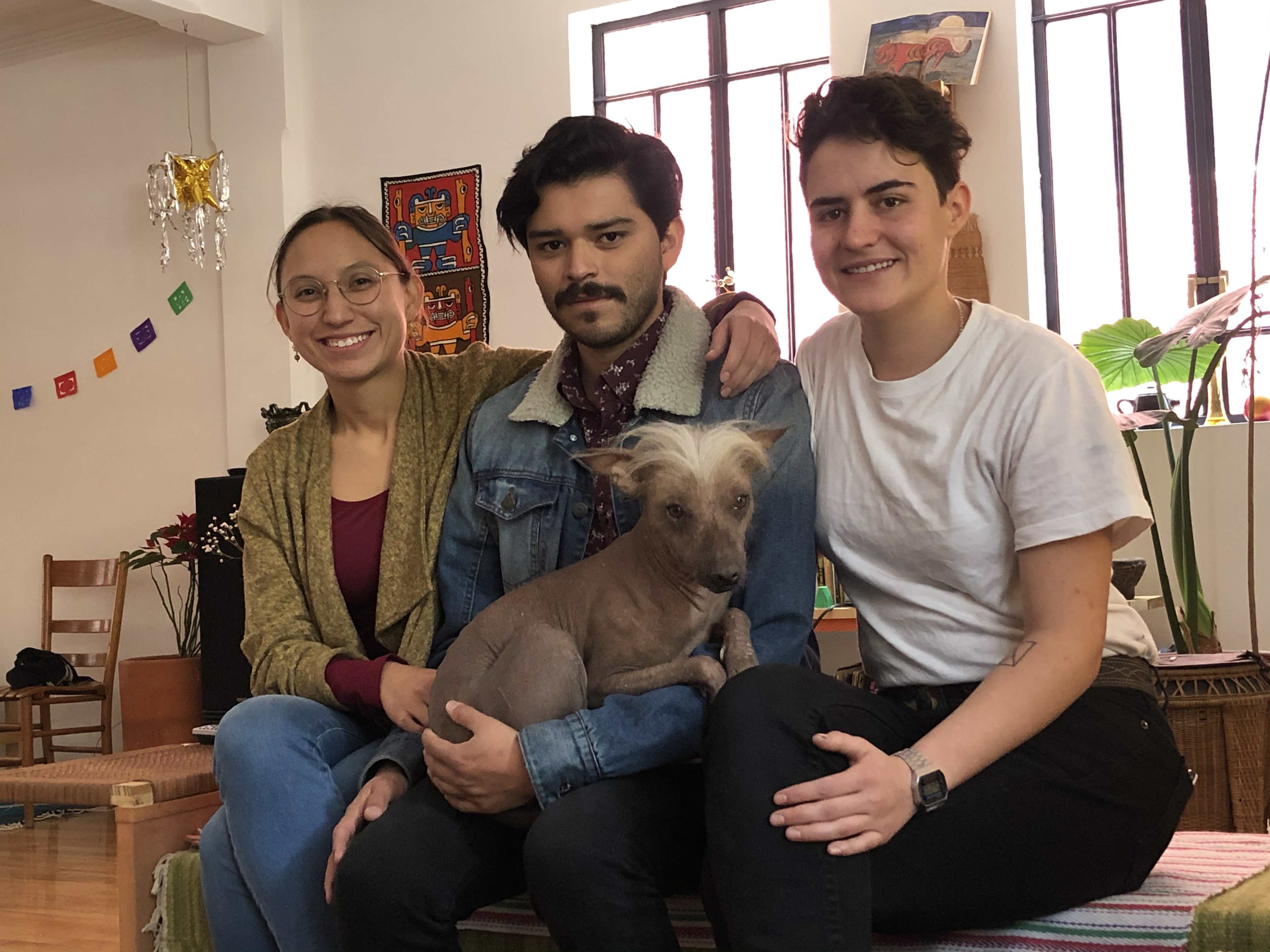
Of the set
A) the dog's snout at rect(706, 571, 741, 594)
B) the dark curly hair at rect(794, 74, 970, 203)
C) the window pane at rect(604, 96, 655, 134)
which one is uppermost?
the window pane at rect(604, 96, 655, 134)

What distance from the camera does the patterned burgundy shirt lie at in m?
1.95

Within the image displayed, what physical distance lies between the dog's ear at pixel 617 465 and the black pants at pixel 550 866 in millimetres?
382

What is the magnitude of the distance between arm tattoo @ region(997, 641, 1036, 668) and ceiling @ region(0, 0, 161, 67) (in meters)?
6.25

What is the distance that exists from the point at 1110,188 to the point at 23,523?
5.90m

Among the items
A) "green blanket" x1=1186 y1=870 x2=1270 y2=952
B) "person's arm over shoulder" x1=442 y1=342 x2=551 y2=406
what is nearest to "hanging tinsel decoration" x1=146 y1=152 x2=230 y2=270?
"person's arm over shoulder" x1=442 y1=342 x2=551 y2=406

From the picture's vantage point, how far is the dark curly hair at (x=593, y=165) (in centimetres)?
192

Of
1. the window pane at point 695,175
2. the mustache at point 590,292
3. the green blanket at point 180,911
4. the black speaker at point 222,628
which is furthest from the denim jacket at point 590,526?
the window pane at point 695,175

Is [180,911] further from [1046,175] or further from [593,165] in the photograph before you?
[1046,175]

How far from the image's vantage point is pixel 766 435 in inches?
67.4

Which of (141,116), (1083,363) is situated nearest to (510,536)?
(1083,363)

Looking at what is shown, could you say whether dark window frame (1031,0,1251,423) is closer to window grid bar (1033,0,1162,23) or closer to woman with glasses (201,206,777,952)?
window grid bar (1033,0,1162,23)

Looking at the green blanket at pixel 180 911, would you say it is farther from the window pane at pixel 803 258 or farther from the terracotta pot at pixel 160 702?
the window pane at pixel 803 258

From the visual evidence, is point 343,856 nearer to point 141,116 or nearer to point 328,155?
point 328,155

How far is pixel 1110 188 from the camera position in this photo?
5188 millimetres
